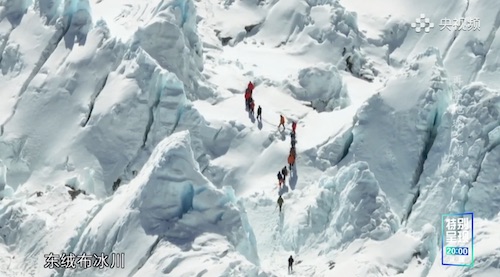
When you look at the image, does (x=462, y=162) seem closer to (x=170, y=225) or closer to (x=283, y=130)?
(x=283, y=130)

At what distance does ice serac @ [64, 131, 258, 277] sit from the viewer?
5372 cm

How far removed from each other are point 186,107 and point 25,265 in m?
13.2

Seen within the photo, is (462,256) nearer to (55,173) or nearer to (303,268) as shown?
(303,268)

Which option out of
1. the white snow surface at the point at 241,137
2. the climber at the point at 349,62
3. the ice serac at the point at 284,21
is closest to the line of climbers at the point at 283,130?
the white snow surface at the point at 241,137

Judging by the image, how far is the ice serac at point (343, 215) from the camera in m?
59.2

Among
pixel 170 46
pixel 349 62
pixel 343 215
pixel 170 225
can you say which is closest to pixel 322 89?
pixel 349 62

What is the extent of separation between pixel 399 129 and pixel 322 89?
7656 mm

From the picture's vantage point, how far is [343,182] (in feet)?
203

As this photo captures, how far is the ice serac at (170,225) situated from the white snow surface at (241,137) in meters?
0.09

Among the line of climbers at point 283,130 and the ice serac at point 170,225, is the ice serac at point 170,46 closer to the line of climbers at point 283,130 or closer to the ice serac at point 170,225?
the line of climbers at point 283,130

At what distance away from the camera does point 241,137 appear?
68.9m

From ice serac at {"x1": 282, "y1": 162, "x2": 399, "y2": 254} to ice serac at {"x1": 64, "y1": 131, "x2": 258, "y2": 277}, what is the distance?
4.91m

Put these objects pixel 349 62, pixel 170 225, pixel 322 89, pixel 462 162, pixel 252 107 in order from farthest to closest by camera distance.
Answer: pixel 349 62
pixel 322 89
pixel 252 107
pixel 462 162
pixel 170 225

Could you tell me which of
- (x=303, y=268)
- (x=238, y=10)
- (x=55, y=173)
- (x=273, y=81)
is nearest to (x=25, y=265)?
(x=55, y=173)
